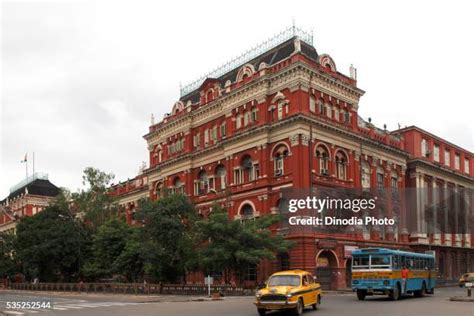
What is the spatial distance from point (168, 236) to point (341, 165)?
18.3 meters

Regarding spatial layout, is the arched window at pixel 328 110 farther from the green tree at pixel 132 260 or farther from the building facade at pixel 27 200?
the building facade at pixel 27 200

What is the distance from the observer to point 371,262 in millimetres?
31469

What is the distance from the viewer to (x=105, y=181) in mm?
72125

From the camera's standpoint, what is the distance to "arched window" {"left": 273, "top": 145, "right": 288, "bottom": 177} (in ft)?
166

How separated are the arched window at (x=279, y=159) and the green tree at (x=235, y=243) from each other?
7.61 metres

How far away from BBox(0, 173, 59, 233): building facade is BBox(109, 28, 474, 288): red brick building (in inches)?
2060

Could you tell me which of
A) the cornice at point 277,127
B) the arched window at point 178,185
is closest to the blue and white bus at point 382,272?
the cornice at point 277,127

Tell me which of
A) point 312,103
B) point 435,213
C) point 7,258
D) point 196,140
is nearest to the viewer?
point 312,103

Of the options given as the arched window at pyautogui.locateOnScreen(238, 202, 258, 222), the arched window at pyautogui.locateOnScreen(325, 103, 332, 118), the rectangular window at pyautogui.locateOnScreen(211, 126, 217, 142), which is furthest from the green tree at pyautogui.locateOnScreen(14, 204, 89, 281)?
the arched window at pyautogui.locateOnScreen(325, 103, 332, 118)

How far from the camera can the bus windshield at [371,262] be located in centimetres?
3098

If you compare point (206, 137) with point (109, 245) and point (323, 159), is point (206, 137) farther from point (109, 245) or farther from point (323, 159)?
point (109, 245)

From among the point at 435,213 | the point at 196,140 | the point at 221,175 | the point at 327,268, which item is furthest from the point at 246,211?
the point at 435,213

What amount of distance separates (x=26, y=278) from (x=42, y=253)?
23.0 m

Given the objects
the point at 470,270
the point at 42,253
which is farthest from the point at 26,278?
the point at 470,270
